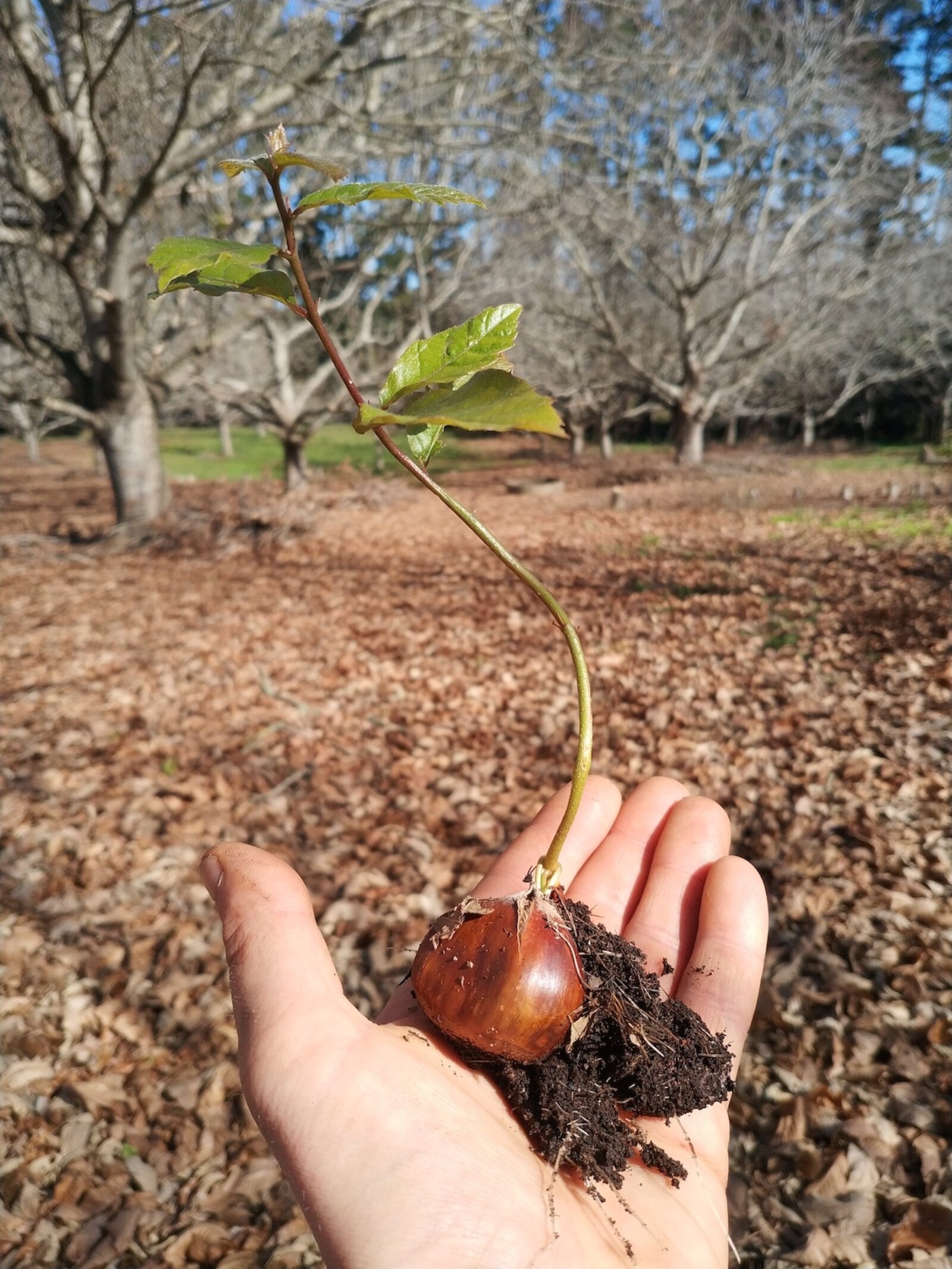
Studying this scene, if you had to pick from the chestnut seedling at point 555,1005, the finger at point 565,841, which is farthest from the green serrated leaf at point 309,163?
the finger at point 565,841

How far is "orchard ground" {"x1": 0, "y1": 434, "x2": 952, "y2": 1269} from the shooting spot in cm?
234

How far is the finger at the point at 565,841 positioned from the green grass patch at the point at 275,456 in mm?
17165

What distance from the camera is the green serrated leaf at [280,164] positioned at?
99cm

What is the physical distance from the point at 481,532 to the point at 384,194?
0.52 m

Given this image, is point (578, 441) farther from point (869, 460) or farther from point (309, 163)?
point (309, 163)

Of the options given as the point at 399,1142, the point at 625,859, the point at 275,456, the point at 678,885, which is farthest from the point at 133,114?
the point at 275,456

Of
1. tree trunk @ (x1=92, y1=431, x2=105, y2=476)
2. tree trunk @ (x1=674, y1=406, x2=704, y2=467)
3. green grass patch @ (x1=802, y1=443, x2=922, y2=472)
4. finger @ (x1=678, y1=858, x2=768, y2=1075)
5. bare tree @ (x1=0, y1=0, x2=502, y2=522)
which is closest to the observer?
finger @ (x1=678, y1=858, x2=768, y2=1075)

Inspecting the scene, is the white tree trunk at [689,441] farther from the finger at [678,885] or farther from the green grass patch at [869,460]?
the finger at [678,885]

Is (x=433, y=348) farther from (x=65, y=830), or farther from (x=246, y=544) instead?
(x=246, y=544)

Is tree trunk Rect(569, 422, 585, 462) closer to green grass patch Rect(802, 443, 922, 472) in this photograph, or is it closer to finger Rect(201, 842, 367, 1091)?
green grass patch Rect(802, 443, 922, 472)

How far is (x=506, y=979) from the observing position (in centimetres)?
142

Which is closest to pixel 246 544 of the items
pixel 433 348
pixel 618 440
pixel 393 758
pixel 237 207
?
pixel 237 207

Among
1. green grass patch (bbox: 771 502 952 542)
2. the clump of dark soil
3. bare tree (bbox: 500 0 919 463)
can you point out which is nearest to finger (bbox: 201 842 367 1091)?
the clump of dark soil

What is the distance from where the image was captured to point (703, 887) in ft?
6.97
